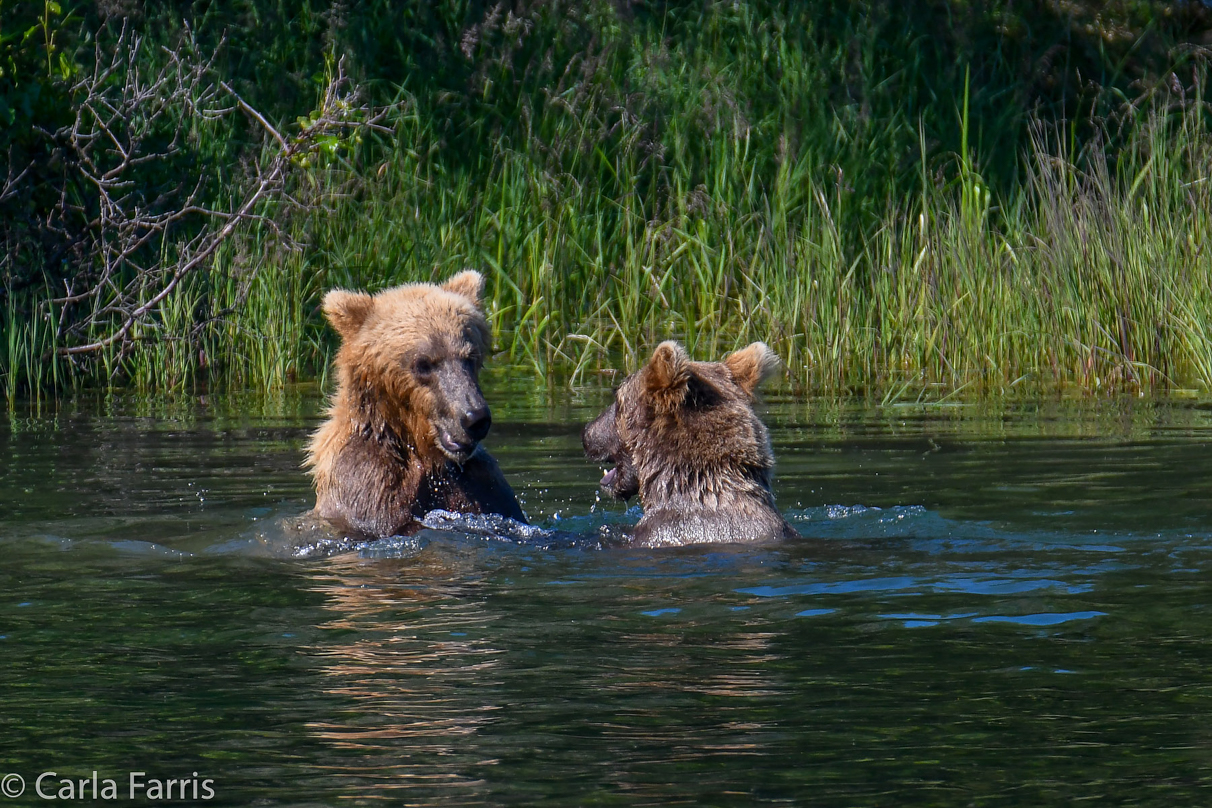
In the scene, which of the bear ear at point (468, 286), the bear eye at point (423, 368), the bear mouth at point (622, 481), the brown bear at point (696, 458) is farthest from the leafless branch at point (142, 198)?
the brown bear at point (696, 458)

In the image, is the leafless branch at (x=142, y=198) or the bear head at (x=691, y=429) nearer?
the bear head at (x=691, y=429)

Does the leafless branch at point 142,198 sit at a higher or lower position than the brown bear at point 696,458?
higher

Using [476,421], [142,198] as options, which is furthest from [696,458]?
[142,198]

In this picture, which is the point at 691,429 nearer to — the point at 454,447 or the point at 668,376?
the point at 668,376

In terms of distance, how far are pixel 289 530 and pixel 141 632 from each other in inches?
78.5

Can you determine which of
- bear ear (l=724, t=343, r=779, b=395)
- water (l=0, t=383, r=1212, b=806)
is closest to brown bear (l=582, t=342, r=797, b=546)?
bear ear (l=724, t=343, r=779, b=395)

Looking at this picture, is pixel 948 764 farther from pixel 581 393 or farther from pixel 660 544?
pixel 581 393

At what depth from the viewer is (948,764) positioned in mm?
3693

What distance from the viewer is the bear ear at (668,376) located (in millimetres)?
6797

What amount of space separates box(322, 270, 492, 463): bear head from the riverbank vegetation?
510 centimetres

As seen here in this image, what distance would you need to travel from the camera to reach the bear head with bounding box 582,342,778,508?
6.78 m

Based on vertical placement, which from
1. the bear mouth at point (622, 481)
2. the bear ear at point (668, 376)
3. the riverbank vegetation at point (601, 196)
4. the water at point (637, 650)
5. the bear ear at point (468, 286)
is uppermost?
the riverbank vegetation at point (601, 196)

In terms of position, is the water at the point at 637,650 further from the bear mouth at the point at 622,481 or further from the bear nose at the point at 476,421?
the bear nose at the point at 476,421

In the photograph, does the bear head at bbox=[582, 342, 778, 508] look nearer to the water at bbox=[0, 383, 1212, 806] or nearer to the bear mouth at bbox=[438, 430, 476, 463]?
the water at bbox=[0, 383, 1212, 806]
